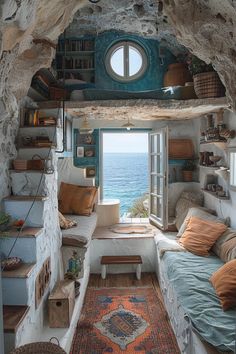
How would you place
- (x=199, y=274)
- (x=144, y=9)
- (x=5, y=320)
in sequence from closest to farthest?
(x=5, y=320) → (x=199, y=274) → (x=144, y=9)

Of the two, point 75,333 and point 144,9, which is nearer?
point 75,333

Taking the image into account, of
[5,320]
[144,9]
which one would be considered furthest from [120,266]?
[144,9]

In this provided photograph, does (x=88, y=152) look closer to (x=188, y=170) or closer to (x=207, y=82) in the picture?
(x=188, y=170)

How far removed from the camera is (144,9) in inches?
155

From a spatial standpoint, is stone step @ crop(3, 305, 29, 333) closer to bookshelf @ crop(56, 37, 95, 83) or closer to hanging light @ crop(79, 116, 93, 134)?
hanging light @ crop(79, 116, 93, 134)

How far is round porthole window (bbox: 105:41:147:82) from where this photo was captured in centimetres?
475

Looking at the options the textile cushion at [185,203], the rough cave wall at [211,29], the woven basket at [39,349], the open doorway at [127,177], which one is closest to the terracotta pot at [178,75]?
the open doorway at [127,177]

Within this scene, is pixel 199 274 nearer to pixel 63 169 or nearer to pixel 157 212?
pixel 157 212

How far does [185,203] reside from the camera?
176 inches

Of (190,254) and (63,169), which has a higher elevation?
(63,169)

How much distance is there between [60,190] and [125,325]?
219 cm

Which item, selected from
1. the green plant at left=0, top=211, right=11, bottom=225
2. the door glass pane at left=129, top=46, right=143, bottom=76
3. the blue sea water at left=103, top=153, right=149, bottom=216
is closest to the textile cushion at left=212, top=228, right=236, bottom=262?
the green plant at left=0, top=211, right=11, bottom=225

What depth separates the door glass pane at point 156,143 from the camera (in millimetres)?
4469

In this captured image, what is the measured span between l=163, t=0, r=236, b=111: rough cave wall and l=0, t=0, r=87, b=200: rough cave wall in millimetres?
821
